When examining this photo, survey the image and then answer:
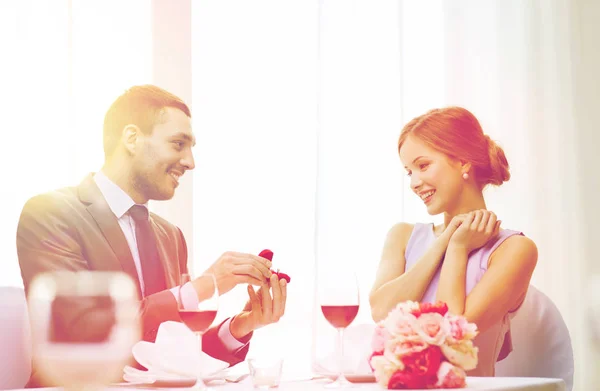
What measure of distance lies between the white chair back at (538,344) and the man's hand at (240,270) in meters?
0.81

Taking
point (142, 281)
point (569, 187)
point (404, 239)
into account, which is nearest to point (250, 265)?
point (142, 281)

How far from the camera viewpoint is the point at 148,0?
227 cm

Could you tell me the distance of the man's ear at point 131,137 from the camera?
201cm

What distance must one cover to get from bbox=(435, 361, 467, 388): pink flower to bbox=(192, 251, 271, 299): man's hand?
0.69m

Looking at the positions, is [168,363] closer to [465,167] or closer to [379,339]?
[379,339]

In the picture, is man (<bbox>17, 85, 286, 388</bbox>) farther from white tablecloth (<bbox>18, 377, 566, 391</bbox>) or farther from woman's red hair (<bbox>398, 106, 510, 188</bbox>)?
woman's red hair (<bbox>398, 106, 510, 188</bbox>)

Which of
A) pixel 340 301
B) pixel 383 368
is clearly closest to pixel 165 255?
pixel 340 301

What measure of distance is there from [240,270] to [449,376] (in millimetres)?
769

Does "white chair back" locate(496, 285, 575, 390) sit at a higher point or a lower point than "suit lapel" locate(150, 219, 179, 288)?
lower

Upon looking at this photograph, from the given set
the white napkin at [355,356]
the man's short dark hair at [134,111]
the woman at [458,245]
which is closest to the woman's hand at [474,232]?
the woman at [458,245]

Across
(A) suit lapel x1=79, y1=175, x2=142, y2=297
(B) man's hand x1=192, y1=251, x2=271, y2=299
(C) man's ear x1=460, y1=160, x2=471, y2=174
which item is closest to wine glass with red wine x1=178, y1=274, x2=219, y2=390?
(B) man's hand x1=192, y1=251, x2=271, y2=299

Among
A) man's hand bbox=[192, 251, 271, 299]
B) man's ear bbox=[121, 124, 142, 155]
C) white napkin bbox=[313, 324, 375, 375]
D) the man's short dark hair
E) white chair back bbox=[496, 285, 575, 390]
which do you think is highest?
the man's short dark hair

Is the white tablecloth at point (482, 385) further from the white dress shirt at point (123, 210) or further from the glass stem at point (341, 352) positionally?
the white dress shirt at point (123, 210)

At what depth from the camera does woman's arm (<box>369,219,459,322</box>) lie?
6.88ft
